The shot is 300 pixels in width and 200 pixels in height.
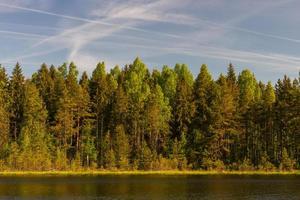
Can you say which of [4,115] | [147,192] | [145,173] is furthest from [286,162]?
[4,115]

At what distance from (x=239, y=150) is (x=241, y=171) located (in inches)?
347

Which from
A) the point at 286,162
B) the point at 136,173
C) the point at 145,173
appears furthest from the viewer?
the point at 286,162

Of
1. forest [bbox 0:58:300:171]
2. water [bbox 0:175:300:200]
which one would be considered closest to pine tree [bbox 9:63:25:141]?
forest [bbox 0:58:300:171]

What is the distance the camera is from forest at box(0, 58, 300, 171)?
102 meters

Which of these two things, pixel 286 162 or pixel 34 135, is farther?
pixel 286 162

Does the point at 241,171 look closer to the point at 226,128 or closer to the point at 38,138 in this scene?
the point at 226,128

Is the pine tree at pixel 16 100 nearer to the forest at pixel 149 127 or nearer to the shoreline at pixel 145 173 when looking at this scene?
the forest at pixel 149 127

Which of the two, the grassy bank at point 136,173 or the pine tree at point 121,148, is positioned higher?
the pine tree at point 121,148

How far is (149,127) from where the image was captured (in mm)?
108812

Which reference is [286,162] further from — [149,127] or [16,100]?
[16,100]

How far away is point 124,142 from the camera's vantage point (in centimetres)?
10269

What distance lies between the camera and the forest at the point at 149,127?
10200cm

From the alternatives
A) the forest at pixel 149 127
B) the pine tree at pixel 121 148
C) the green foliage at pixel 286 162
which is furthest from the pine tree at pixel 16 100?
the green foliage at pixel 286 162

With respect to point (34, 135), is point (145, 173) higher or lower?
lower
